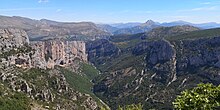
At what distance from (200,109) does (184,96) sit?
100 inches

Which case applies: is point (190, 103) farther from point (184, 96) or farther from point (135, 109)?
point (135, 109)

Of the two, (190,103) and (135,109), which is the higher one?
(190,103)

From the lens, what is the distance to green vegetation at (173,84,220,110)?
37.2 m

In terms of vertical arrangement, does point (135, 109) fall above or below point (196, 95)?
below

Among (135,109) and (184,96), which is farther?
(135,109)

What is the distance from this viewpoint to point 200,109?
3750 cm

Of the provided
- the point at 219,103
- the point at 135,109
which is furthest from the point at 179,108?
the point at 135,109

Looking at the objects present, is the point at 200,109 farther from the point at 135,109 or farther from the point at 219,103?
the point at 135,109

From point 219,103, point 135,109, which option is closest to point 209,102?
point 219,103

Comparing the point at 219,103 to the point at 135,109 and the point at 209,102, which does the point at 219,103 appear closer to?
the point at 209,102

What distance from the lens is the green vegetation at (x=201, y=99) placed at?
122 ft

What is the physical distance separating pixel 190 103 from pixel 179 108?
1.39m

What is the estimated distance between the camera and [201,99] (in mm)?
37188

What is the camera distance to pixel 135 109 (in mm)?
57500
